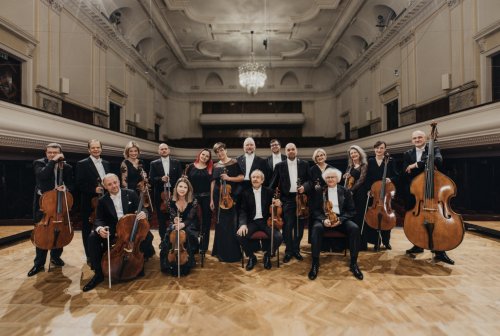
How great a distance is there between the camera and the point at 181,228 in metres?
2.75

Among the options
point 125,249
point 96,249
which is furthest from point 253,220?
point 96,249

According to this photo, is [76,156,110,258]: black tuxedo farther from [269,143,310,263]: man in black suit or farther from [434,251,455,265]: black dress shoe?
[434,251,455,265]: black dress shoe

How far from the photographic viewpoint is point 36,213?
109 inches

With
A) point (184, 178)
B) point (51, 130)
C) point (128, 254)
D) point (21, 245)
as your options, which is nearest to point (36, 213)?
point (128, 254)

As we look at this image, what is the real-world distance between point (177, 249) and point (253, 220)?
32.0 inches

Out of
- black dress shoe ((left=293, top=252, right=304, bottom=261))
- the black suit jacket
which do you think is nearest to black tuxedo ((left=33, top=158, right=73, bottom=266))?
the black suit jacket

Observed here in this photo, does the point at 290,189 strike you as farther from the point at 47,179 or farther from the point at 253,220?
the point at 47,179

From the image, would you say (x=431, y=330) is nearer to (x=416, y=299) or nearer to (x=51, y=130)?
(x=416, y=299)

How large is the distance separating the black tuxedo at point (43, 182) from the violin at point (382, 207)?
3.21 meters

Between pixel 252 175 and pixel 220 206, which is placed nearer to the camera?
pixel 252 175

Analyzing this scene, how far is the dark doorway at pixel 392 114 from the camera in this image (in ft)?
27.8

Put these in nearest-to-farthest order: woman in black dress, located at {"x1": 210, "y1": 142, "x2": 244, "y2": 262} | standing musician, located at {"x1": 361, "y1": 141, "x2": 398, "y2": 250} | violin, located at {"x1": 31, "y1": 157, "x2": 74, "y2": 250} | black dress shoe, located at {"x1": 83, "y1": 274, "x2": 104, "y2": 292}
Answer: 1. black dress shoe, located at {"x1": 83, "y1": 274, "x2": 104, "y2": 292}
2. violin, located at {"x1": 31, "y1": 157, "x2": 74, "y2": 250}
3. woman in black dress, located at {"x1": 210, "y1": 142, "x2": 244, "y2": 262}
4. standing musician, located at {"x1": 361, "y1": 141, "x2": 398, "y2": 250}

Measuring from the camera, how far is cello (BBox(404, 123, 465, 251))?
258cm

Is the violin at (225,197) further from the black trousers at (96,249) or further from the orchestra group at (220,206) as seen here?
the black trousers at (96,249)
